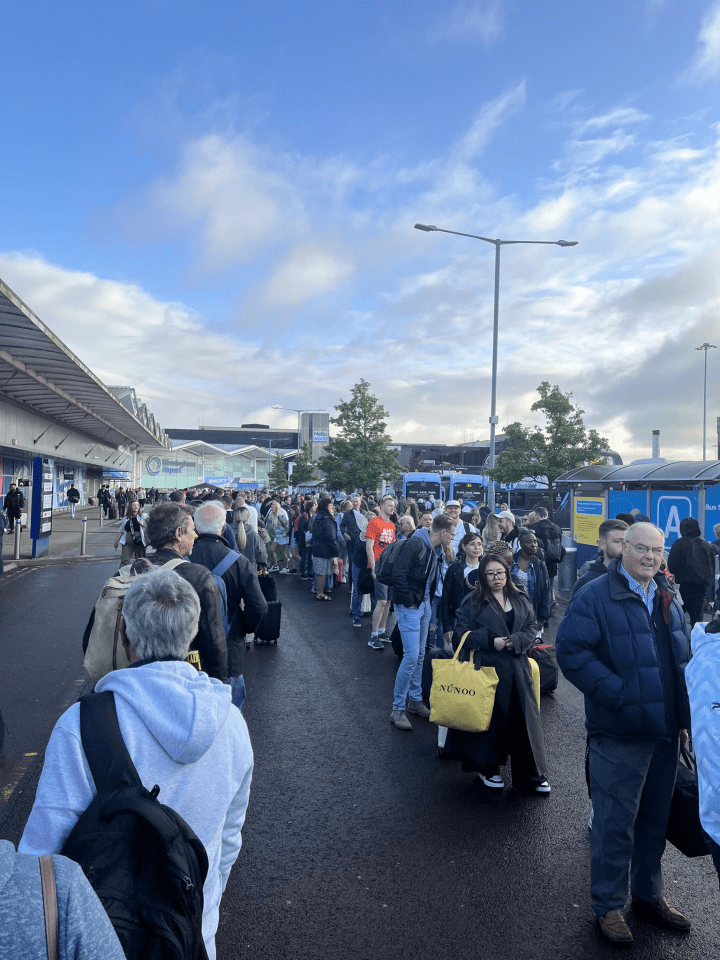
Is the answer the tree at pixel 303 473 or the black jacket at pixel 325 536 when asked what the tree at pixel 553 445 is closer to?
the black jacket at pixel 325 536

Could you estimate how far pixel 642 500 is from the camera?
553 inches

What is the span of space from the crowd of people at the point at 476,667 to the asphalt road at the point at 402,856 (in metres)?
0.23

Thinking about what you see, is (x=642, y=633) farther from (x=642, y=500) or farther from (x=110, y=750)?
(x=642, y=500)

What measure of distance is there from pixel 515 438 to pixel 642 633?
2949 cm

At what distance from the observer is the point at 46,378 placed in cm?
1728

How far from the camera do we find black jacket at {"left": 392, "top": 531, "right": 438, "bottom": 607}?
6.06 m

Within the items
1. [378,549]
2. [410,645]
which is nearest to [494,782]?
[410,645]

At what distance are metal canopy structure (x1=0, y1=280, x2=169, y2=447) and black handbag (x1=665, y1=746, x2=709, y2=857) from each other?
9331mm

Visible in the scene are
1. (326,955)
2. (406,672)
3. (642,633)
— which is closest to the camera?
(326,955)

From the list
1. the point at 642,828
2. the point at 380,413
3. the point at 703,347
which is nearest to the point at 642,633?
the point at 642,828

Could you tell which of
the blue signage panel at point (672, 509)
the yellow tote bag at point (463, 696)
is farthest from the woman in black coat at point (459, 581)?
the blue signage panel at point (672, 509)

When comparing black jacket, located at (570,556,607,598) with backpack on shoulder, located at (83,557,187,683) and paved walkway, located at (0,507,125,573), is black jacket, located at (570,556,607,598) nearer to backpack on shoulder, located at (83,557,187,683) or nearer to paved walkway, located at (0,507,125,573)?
backpack on shoulder, located at (83,557,187,683)

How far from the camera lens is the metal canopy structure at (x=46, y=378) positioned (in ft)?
35.6

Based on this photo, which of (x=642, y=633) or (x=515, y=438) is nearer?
(x=642, y=633)
